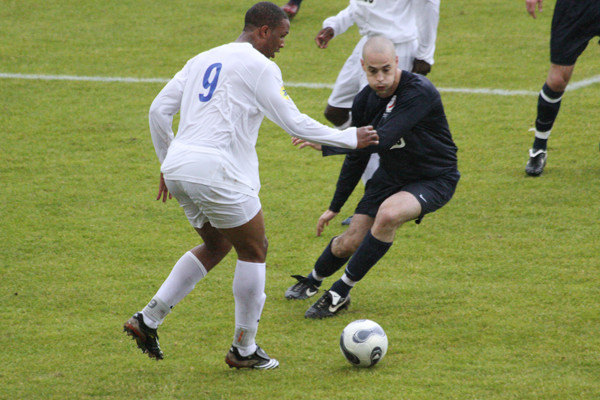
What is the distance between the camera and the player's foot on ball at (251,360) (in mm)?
4633

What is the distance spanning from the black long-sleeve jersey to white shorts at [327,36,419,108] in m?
1.87

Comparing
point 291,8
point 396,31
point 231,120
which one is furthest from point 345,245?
point 291,8

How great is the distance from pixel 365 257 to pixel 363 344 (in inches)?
31.3

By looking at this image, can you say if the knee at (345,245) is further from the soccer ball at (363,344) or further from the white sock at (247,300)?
the white sock at (247,300)

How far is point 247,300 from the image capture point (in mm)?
4559

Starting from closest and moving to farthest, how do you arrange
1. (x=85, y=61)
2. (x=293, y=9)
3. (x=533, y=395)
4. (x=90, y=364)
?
(x=533, y=395) < (x=90, y=364) < (x=85, y=61) < (x=293, y=9)

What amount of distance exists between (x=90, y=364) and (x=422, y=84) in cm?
261

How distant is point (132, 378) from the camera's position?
4.62 m

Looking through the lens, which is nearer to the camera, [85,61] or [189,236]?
[189,236]

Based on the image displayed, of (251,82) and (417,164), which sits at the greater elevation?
(251,82)

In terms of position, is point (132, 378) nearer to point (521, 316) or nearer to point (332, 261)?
point (332, 261)

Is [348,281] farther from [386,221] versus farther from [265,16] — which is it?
[265,16]

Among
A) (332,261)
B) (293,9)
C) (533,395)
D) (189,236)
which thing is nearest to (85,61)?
(293,9)

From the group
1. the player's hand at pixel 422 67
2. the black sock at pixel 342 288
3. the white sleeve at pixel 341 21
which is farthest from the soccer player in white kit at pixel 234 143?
the white sleeve at pixel 341 21
